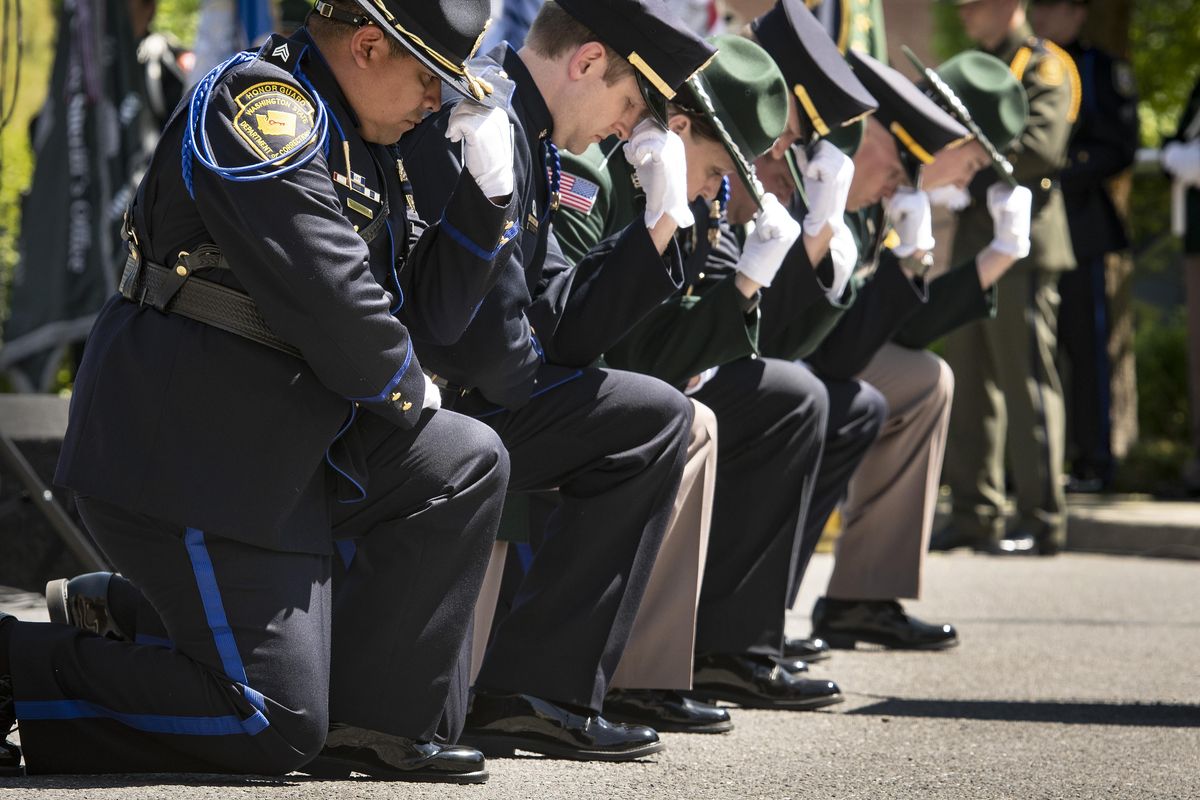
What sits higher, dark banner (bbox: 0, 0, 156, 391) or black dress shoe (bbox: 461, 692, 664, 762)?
dark banner (bbox: 0, 0, 156, 391)

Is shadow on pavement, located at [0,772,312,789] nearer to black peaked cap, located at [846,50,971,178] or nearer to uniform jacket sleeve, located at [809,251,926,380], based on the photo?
uniform jacket sleeve, located at [809,251,926,380]

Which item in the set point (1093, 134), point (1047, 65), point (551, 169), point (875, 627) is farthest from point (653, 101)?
point (1093, 134)

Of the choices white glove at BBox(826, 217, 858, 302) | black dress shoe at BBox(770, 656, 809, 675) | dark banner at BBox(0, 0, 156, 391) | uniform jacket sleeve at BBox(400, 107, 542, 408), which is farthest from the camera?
dark banner at BBox(0, 0, 156, 391)

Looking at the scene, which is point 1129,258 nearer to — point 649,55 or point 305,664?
point 649,55

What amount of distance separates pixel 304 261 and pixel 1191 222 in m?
7.30

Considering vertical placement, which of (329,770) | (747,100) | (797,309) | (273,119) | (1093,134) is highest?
(1093,134)

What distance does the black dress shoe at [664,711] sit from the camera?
13.8 feet

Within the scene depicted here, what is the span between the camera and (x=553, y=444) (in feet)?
12.7

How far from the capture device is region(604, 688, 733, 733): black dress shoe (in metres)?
4.22

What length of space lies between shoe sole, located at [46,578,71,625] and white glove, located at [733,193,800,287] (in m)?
1.65

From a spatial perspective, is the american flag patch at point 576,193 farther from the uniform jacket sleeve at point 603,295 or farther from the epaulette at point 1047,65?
the epaulette at point 1047,65

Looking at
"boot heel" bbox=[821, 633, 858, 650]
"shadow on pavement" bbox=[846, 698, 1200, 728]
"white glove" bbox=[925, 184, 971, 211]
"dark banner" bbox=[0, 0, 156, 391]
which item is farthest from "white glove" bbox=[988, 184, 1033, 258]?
"dark banner" bbox=[0, 0, 156, 391]

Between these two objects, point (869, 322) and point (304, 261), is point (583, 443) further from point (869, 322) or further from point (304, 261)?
point (869, 322)

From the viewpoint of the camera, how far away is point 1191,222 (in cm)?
953
